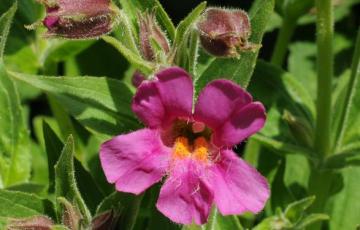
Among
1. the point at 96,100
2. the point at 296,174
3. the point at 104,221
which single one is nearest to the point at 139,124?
the point at 96,100

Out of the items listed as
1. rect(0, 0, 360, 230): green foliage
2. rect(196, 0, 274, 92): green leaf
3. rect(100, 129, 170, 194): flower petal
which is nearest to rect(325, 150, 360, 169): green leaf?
rect(0, 0, 360, 230): green foliage

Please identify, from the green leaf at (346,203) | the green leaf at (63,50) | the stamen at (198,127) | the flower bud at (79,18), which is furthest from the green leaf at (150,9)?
the green leaf at (346,203)

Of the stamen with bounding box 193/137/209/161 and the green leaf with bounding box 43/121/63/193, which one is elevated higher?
the stamen with bounding box 193/137/209/161

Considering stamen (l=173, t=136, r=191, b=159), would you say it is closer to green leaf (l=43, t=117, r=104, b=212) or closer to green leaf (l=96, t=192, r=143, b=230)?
green leaf (l=96, t=192, r=143, b=230)

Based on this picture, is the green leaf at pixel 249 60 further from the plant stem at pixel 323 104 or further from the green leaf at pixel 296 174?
the green leaf at pixel 296 174

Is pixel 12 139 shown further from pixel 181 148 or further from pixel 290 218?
pixel 290 218

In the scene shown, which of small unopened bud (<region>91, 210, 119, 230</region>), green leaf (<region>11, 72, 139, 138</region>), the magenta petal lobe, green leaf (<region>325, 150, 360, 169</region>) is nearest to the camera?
the magenta petal lobe

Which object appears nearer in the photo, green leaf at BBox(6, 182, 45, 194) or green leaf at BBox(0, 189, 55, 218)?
green leaf at BBox(0, 189, 55, 218)
